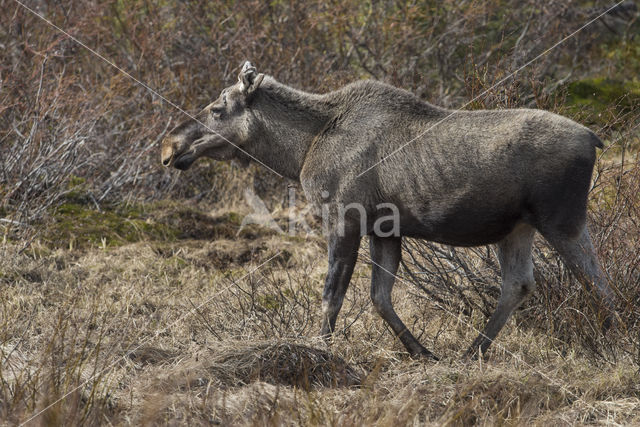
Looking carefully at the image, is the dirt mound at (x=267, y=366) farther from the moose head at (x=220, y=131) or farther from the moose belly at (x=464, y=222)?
the moose head at (x=220, y=131)

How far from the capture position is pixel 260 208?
12047mm

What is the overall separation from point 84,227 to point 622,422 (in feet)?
23.0

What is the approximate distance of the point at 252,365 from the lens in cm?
562

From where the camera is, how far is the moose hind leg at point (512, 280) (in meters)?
6.37

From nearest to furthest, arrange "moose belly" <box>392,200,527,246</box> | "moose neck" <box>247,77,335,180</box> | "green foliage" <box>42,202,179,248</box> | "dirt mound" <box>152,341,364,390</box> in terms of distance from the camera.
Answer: "dirt mound" <box>152,341,364,390</box> < "moose belly" <box>392,200,527,246</box> < "moose neck" <box>247,77,335,180</box> < "green foliage" <box>42,202,179,248</box>

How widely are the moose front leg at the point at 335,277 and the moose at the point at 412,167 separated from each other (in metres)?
0.01

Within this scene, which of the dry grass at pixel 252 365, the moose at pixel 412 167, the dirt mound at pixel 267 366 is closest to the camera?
the dry grass at pixel 252 365

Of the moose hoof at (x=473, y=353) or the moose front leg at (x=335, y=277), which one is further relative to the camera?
the moose front leg at (x=335, y=277)

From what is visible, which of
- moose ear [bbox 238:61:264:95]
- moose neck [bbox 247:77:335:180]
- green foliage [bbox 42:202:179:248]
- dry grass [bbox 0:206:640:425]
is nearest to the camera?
dry grass [bbox 0:206:640:425]

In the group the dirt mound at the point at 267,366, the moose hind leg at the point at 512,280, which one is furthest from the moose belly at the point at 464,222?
the dirt mound at the point at 267,366

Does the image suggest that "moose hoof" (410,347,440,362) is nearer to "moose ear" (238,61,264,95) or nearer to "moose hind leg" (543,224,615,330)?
"moose hind leg" (543,224,615,330)

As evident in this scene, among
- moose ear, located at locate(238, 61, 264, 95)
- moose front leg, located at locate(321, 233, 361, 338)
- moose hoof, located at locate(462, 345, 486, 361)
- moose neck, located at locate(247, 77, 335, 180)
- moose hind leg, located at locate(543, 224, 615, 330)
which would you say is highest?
moose ear, located at locate(238, 61, 264, 95)

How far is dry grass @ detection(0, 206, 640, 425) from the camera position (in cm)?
464

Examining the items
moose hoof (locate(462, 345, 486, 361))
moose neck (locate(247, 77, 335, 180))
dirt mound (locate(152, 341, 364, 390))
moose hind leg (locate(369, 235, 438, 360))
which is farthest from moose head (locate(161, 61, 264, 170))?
moose hoof (locate(462, 345, 486, 361))
